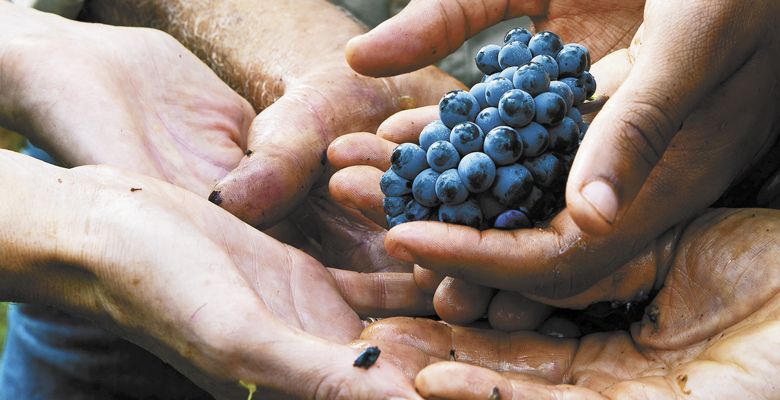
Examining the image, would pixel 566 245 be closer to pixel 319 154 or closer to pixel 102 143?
pixel 319 154

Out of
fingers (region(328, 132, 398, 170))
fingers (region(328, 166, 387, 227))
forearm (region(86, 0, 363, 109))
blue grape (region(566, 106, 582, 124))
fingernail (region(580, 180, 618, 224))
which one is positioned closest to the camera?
fingernail (region(580, 180, 618, 224))

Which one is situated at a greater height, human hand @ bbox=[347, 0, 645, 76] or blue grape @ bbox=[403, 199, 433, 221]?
human hand @ bbox=[347, 0, 645, 76]

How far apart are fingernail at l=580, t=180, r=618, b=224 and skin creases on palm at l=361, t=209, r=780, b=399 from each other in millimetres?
338

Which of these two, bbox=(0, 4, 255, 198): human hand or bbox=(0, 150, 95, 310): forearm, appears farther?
bbox=(0, 4, 255, 198): human hand

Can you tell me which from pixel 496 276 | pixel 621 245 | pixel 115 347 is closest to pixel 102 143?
pixel 115 347

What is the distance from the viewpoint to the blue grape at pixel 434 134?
1.59m

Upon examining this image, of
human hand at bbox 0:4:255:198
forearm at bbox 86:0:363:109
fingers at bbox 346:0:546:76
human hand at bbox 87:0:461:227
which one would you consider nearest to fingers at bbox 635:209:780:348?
fingers at bbox 346:0:546:76

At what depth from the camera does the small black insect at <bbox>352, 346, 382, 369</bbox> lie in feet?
4.21

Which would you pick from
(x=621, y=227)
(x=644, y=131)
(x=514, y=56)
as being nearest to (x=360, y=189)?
(x=514, y=56)

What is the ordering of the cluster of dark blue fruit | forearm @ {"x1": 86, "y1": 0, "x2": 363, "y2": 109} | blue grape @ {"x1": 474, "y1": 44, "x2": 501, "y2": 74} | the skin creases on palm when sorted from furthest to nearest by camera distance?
forearm @ {"x1": 86, "y1": 0, "x2": 363, "y2": 109}
blue grape @ {"x1": 474, "y1": 44, "x2": 501, "y2": 74}
the cluster of dark blue fruit
the skin creases on palm

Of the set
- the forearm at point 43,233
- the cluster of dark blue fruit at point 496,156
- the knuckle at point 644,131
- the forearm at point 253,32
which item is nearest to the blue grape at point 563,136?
the cluster of dark blue fruit at point 496,156

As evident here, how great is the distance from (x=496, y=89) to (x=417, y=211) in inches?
11.1

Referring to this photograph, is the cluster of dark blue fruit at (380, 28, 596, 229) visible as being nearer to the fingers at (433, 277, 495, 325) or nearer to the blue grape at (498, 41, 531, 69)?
the blue grape at (498, 41, 531, 69)

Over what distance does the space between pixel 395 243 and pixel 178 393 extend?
47.9 inches
